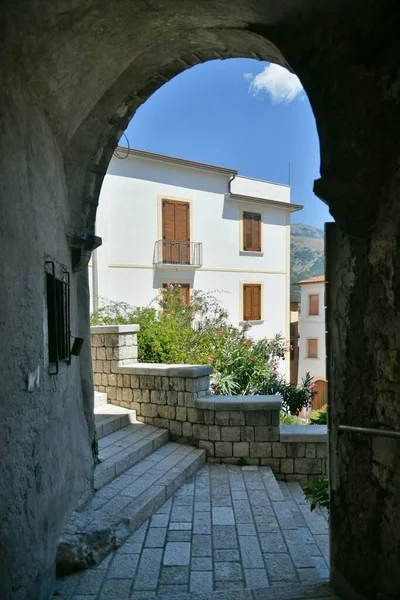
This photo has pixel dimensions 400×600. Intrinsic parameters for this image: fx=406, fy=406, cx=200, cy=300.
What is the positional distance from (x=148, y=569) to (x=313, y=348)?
77.4 feet

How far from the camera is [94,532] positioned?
331 cm

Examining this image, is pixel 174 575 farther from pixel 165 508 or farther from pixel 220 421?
pixel 220 421

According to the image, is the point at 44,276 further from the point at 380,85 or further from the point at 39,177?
the point at 380,85

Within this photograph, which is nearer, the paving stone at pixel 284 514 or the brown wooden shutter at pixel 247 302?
the paving stone at pixel 284 514

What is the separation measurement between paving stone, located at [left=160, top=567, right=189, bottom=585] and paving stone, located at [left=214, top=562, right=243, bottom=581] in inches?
9.2

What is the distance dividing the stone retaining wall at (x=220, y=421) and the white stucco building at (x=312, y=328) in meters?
19.8

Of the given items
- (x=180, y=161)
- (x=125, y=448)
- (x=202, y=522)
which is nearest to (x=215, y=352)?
(x=125, y=448)

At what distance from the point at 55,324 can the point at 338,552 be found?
2.59m

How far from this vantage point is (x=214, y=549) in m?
3.39

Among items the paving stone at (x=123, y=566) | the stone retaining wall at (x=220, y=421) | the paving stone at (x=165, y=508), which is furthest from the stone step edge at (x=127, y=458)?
the paving stone at (x=123, y=566)

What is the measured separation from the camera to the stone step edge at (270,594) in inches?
104

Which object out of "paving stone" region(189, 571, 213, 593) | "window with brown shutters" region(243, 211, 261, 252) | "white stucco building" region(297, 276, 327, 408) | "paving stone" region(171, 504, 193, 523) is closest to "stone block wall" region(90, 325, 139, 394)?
"paving stone" region(171, 504, 193, 523)

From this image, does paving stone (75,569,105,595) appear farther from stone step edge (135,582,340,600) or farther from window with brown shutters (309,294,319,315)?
window with brown shutters (309,294,319,315)

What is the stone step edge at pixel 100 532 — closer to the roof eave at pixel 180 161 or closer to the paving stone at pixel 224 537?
the paving stone at pixel 224 537
